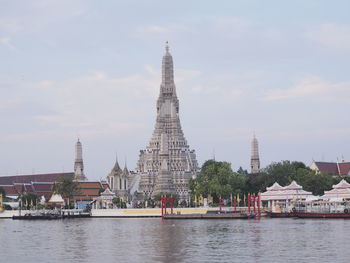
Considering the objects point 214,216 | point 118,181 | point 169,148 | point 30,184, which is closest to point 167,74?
point 169,148

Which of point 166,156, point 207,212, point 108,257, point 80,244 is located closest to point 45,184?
point 166,156

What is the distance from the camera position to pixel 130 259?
162 feet

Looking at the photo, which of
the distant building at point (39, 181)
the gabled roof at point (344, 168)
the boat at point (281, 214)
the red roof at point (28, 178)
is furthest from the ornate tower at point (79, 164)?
the boat at point (281, 214)

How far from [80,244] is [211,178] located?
259ft

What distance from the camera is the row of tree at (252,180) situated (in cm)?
13350

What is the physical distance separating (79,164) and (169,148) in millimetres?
23523

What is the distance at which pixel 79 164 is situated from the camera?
7446 inches

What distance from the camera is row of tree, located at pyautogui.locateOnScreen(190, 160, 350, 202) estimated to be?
5256 inches

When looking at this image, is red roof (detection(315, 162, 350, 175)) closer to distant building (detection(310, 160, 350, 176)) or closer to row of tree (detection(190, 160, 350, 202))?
distant building (detection(310, 160, 350, 176))

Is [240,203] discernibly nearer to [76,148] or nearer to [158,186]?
[158,186]

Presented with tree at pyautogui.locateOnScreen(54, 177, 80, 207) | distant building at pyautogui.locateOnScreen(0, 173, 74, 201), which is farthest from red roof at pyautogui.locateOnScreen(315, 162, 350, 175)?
distant building at pyautogui.locateOnScreen(0, 173, 74, 201)

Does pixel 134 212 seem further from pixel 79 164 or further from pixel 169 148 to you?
pixel 79 164

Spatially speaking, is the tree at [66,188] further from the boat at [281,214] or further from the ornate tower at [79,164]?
the boat at [281,214]

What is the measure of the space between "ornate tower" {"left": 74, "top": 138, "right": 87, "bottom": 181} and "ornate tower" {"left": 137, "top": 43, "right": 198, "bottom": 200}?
14247 millimetres
